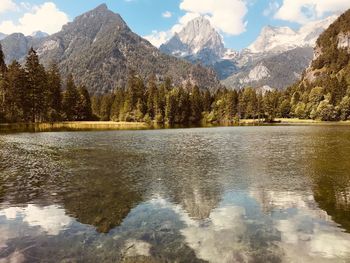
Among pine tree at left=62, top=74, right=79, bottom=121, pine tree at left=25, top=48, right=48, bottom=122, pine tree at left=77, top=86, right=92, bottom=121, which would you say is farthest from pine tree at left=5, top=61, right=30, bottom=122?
pine tree at left=77, top=86, right=92, bottom=121

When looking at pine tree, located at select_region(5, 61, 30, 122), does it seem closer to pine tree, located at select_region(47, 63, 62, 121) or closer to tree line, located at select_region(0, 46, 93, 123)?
tree line, located at select_region(0, 46, 93, 123)

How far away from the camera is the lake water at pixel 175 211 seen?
15266mm

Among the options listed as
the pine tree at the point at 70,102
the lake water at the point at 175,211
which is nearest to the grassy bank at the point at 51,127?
the pine tree at the point at 70,102

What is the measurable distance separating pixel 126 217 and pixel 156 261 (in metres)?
6.34

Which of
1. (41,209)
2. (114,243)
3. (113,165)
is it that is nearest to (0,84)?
(113,165)

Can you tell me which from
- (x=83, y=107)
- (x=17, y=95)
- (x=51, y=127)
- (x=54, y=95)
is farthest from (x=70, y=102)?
(x=51, y=127)

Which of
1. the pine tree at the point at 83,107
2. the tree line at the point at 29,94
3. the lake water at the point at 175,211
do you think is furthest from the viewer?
the pine tree at the point at 83,107

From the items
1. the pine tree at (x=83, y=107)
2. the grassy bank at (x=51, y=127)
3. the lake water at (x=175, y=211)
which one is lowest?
the lake water at (x=175, y=211)

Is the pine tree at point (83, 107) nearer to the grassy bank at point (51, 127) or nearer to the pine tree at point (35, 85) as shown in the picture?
the pine tree at point (35, 85)

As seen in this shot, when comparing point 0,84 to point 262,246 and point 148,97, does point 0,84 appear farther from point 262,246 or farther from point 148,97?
point 262,246

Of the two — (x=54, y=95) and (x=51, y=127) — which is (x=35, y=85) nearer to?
(x=54, y=95)

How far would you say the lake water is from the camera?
15266 millimetres

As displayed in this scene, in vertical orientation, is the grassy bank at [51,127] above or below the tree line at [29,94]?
below

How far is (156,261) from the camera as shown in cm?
1416
